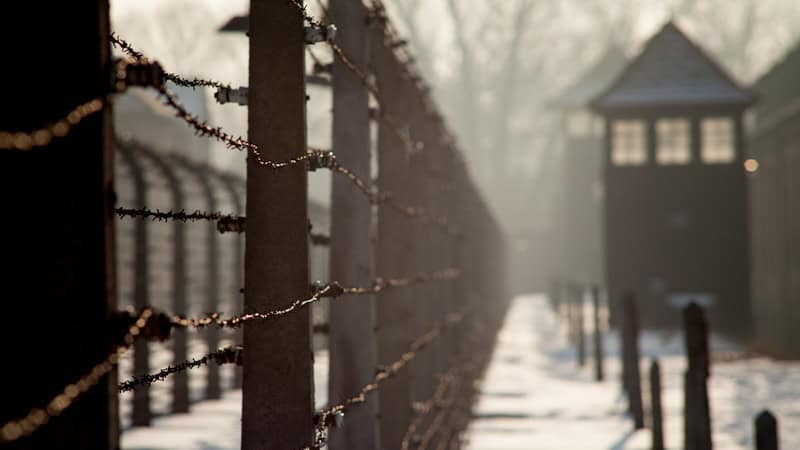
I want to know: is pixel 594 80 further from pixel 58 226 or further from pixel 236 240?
pixel 58 226

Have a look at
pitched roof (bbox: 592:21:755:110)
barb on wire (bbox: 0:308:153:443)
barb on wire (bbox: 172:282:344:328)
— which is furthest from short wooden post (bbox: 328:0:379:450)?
pitched roof (bbox: 592:21:755:110)

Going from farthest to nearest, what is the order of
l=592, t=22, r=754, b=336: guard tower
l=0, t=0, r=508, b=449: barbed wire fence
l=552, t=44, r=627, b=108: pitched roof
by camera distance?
l=552, t=44, r=627, b=108: pitched roof
l=592, t=22, r=754, b=336: guard tower
l=0, t=0, r=508, b=449: barbed wire fence

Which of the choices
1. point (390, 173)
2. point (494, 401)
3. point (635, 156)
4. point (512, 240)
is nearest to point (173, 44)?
point (512, 240)

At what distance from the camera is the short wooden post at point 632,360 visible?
1161 cm

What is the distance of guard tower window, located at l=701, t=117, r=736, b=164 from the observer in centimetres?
3462

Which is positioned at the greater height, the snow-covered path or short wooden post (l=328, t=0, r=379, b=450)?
short wooden post (l=328, t=0, r=379, b=450)

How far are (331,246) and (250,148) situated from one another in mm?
1373

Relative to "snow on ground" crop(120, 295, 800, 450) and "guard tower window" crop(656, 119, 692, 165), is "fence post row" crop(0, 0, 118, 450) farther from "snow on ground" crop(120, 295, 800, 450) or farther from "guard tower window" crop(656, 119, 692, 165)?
"guard tower window" crop(656, 119, 692, 165)

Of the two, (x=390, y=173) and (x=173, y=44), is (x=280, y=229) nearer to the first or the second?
(x=390, y=173)

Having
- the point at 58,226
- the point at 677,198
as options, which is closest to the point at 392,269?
the point at 58,226

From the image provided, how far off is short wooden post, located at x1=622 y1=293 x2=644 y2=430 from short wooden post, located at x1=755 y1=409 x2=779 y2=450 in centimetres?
614

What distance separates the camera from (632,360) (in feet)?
40.7

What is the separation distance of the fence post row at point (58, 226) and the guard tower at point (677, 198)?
3298 cm

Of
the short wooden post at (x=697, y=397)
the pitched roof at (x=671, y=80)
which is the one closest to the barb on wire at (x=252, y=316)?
the short wooden post at (x=697, y=397)
